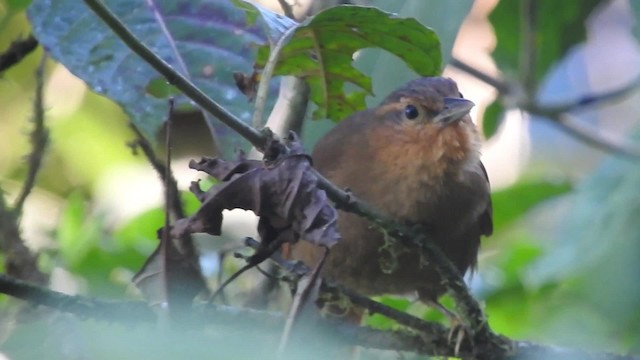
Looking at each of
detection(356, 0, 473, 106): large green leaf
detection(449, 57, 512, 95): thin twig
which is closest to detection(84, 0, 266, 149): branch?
detection(356, 0, 473, 106): large green leaf

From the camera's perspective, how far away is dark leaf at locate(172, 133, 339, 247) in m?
1.49

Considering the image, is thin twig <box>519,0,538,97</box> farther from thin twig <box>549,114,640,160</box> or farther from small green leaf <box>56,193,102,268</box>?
small green leaf <box>56,193,102,268</box>

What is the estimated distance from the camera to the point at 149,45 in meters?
2.21

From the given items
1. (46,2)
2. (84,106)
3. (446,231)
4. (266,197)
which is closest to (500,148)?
(84,106)

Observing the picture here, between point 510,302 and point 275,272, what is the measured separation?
941 millimetres

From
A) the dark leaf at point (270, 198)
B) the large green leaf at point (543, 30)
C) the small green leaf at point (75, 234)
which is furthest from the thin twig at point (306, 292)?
the large green leaf at point (543, 30)

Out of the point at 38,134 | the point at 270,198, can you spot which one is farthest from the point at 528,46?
the point at 270,198

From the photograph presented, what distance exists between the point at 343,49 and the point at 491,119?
1.39 meters

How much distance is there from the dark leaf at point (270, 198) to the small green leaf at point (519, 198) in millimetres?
1872

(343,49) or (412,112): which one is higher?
(412,112)

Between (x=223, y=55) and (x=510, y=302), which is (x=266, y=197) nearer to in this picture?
(x=223, y=55)

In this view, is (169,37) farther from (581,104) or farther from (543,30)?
(581,104)

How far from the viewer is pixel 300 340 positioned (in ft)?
4.12

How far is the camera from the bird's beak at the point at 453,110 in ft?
8.20
